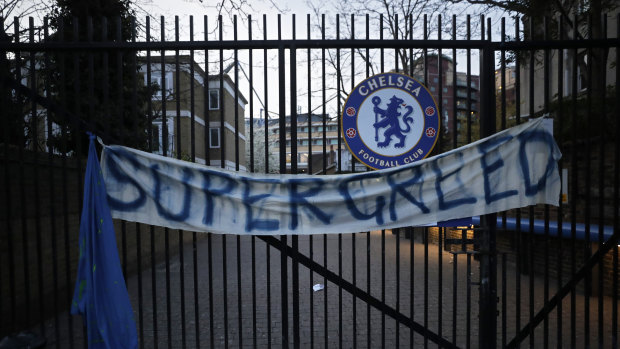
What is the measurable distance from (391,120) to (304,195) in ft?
3.61

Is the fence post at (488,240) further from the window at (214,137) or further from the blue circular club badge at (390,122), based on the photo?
the window at (214,137)

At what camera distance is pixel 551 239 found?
7438 millimetres

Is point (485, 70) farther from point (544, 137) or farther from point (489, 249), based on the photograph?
point (489, 249)

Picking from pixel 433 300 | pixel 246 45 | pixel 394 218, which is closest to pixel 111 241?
pixel 246 45

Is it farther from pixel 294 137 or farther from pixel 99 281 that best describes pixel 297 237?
pixel 99 281

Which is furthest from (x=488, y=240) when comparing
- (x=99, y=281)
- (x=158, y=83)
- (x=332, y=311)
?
(x=158, y=83)

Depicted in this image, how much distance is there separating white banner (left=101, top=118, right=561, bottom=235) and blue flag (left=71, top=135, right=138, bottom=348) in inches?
5.4

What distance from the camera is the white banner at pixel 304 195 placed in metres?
3.48

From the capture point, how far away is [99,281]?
11.2 feet

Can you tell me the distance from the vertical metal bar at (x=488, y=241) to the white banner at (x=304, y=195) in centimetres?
19

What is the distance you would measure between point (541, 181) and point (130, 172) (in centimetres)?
394

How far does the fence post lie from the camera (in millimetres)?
3582

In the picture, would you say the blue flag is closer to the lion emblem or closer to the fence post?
the lion emblem

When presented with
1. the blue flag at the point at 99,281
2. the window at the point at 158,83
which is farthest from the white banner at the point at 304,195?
the window at the point at 158,83
